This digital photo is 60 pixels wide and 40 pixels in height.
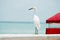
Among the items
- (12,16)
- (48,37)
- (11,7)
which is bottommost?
(48,37)

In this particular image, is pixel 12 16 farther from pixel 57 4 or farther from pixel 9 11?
pixel 57 4

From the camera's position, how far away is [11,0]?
4965mm

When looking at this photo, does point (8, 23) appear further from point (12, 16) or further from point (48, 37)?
point (48, 37)

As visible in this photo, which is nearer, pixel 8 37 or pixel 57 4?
pixel 8 37

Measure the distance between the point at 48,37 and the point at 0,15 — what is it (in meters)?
3.84

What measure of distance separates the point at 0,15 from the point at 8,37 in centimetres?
380

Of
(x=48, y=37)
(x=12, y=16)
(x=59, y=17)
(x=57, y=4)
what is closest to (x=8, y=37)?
(x=48, y=37)

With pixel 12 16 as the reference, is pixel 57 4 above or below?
above

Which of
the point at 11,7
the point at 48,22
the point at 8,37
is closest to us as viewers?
the point at 8,37

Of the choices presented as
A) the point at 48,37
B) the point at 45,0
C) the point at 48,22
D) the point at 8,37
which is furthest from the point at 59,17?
the point at 45,0

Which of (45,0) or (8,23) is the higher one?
(45,0)

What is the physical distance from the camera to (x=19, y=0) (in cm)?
502

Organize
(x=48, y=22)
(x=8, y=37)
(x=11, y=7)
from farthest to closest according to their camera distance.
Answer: (x=11, y=7), (x=48, y=22), (x=8, y=37)

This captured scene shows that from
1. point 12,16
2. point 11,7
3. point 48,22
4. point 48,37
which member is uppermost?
point 11,7
